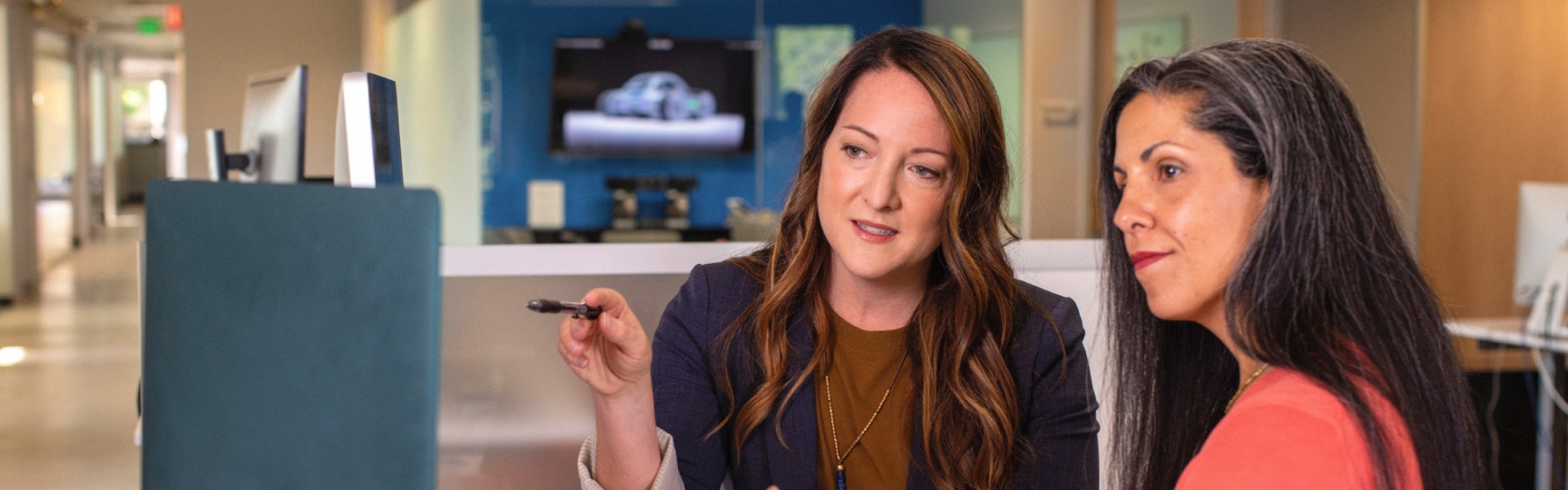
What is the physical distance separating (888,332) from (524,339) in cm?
91

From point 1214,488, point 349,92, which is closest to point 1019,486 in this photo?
point 1214,488

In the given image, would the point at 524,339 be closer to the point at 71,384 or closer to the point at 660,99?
the point at 660,99

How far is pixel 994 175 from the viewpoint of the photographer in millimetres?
1566

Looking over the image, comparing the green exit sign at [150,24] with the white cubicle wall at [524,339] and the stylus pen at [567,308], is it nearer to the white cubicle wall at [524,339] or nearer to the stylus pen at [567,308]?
the white cubicle wall at [524,339]

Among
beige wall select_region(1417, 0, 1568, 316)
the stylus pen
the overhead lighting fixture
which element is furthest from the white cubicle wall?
the overhead lighting fixture

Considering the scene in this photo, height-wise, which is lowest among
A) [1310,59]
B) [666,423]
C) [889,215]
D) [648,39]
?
[666,423]

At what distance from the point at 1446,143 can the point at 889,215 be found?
4.58m

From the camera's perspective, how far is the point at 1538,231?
10.6 feet

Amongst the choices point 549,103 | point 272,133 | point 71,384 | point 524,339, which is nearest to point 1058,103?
point 549,103

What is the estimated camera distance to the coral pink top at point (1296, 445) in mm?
821

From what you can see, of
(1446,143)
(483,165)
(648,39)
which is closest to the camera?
(1446,143)

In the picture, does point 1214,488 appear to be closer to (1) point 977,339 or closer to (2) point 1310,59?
(2) point 1310,59

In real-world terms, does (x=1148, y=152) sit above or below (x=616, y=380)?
above

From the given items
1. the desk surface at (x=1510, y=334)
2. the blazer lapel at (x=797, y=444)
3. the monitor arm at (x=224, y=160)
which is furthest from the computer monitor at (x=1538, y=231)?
the monitor arm at (x=224, y=160)
